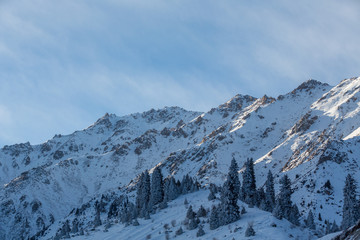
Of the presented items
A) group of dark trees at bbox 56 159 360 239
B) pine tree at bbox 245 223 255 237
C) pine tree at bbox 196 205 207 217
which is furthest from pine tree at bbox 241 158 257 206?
pine tree at bbox 245 223 255 237

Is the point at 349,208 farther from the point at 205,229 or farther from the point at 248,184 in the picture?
the point at 205,229

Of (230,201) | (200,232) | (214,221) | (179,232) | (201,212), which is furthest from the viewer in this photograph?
(201,212)

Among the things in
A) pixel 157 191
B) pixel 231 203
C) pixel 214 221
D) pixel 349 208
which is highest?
pixel 157 191

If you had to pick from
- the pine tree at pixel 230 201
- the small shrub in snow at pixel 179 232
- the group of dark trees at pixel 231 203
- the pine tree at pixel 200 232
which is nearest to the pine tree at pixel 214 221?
the group of dark trees at pixel 231 203

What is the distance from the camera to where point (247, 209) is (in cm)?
3962

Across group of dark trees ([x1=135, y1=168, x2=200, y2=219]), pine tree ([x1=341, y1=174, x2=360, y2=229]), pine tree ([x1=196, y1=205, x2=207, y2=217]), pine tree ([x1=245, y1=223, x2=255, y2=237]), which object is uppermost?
group of dark trees ([x1=135, y1=168, x2=200, y2=219])

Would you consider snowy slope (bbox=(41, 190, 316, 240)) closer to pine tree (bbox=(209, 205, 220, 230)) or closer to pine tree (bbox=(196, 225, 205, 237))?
pine tree (bbox=(196, 225, 205, 237))

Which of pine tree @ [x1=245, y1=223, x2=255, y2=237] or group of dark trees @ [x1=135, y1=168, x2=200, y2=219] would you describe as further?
group of dark trees @ [x1=135, y1=168, x2=200, y2=219]

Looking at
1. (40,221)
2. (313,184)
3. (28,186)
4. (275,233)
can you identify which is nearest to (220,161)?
(313,184)

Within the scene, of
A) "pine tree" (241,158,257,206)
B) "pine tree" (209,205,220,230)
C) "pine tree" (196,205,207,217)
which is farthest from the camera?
"pine tree" (241,158,257,206)

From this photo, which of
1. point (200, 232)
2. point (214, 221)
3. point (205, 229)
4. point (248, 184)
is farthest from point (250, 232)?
point (248, 184)

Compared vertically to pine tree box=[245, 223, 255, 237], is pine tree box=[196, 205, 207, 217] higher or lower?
higher

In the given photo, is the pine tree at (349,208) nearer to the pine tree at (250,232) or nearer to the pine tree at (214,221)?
the pine tree at (214,221)

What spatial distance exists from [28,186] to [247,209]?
175 meters
